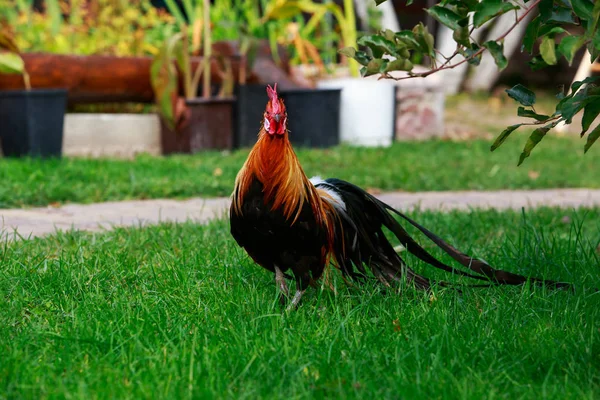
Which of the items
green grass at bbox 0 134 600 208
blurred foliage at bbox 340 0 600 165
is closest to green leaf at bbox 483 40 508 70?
blurred foliage at bbox 340 0 600 165

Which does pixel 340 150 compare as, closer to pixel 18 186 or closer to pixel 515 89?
pixel 18 186

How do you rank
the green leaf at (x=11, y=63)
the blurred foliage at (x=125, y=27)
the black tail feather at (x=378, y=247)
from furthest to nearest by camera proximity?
1. the blurred foliage at (x=125, y=27)
2. the green leaf at (x=11, y=63)
3. the black tail feather at (x=378, y=247)

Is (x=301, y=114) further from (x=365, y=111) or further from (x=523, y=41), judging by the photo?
(x=523, y=41)

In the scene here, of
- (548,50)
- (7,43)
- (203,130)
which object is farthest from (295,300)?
(203,130)

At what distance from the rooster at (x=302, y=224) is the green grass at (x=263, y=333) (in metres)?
0.12

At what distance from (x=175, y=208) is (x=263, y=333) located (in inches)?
103

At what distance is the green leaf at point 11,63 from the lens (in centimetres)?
616

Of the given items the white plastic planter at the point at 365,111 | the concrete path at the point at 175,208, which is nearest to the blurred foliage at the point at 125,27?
the white plastic planter at the point at 365,111

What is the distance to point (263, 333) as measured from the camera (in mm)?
2529

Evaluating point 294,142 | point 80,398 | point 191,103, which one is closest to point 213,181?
point 191,103

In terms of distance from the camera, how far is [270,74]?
832cm

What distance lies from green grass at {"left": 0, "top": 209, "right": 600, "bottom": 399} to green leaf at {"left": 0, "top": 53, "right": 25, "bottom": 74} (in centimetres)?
300

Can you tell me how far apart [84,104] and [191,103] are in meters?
1.33

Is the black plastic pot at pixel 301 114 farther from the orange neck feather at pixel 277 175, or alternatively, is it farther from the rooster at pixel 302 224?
the orange neck feather at pixel 277 175
